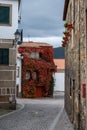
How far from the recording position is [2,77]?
2823cm

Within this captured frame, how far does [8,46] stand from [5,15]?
2.11 meters

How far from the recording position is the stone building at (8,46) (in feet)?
91.0

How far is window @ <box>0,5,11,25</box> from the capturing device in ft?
90.6

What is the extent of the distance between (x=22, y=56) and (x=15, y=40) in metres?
21.8

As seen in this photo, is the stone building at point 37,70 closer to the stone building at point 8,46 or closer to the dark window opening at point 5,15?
the stone building at point 8,46

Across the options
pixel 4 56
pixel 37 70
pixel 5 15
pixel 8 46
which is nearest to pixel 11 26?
pixel 5 15

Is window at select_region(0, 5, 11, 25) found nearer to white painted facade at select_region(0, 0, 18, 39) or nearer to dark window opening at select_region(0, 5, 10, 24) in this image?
dark window opening at select_region(0, 5, 10, 24)

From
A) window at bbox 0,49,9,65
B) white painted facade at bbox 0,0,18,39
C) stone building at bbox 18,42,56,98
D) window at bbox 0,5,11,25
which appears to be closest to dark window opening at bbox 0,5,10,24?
window at bbox 0,5,11,25

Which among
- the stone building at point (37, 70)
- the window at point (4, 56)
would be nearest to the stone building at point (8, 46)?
the window at point (4, 56)

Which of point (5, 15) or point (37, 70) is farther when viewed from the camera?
point (37, 70)

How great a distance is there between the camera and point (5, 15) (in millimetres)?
27672

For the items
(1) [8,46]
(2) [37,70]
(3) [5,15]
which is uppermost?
(3) [5,15]

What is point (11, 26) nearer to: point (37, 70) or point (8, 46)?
point (8, 46)

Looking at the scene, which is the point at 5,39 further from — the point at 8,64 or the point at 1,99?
the point at 1,99
